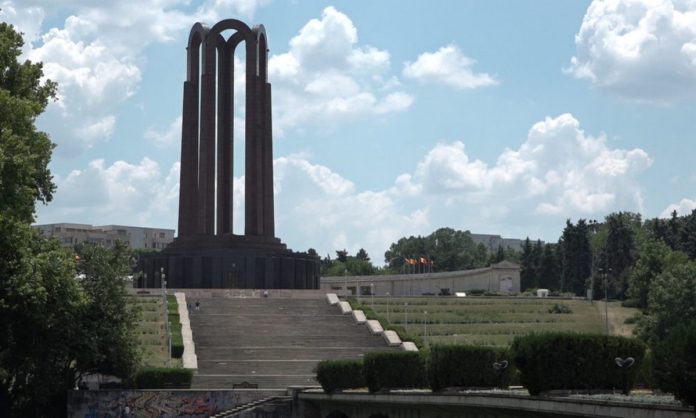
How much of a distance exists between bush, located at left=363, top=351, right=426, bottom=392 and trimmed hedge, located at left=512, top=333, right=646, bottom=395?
11.1 m

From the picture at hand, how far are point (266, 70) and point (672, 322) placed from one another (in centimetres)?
3394

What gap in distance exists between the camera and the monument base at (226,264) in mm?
75000

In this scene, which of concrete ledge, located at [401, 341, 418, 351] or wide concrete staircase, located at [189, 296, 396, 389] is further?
concrete ledge, located at [401, 341, 418, 351]

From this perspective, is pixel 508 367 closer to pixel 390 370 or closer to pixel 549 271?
pixel 390 370

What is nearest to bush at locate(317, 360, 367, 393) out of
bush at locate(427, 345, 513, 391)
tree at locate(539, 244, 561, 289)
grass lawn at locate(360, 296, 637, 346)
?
bush at locate(427, 345, 513, 391)

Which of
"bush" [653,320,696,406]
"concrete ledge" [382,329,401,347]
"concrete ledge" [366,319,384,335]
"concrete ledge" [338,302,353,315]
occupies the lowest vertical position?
"bush" [653,320,696,406]

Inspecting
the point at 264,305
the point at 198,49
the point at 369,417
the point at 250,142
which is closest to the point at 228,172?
the point at 250,142

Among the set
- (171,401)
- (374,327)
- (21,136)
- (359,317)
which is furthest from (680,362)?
(359,317)

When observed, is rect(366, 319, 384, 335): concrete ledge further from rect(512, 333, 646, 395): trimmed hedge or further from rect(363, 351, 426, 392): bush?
rect(512, 333, 646, 395): trimmed hedge

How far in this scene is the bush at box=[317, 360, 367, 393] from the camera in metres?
41.4

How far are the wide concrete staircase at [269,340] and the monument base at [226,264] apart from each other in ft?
20.3

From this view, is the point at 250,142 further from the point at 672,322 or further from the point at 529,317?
the point at 672,322

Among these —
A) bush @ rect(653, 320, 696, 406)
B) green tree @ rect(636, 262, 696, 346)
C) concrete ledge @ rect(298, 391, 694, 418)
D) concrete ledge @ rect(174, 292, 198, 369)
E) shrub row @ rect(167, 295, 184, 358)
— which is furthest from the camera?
green tree @ rect(636, 262, 696, 346)

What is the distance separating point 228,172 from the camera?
77.8 m
